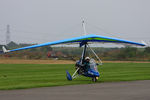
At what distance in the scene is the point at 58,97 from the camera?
10430mm

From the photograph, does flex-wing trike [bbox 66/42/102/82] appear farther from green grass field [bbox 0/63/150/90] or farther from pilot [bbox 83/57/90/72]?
green grass field [bbox 0/63/150/90]

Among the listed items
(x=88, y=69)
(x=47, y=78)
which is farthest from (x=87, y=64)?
(x=47, y=78)

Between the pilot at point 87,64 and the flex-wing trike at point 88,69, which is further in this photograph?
the pilot at point 87,64

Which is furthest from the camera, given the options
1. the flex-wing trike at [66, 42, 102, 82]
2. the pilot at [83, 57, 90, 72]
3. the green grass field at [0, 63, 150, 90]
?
the pilot at [83, 57, 90, 72]

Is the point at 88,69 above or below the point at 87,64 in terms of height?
below

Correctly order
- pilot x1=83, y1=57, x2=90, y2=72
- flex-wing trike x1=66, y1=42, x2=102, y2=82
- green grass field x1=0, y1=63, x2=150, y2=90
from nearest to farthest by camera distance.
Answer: green grass field x1=0, y1=63, x2=150, y2=90
flex-wing trike x1=66, y1=42, x2=102, y2=82
pilot x1=83, y1=57, x2=90, y2=72

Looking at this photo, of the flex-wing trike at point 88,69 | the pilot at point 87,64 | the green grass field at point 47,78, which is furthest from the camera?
the pilot at point 87,64

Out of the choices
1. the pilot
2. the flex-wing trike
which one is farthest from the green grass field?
the pilot

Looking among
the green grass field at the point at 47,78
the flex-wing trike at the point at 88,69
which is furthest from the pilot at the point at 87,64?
the green grass field at the point at 47,78

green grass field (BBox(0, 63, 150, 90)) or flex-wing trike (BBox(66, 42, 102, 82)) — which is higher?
flex-wing trike (BBox(66, 42, 102, 82))

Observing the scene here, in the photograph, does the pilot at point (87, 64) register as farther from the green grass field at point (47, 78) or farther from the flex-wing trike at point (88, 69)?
the green grass field at point (47, 78)

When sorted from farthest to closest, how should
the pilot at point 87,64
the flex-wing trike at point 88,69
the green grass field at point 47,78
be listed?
the pilot at point 87,64 → the flex-wing trike at point 88,69 → the green grass field at point 47,78

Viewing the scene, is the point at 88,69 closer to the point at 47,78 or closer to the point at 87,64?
the point at 87,64

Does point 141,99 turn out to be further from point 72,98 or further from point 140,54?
point 140,54
